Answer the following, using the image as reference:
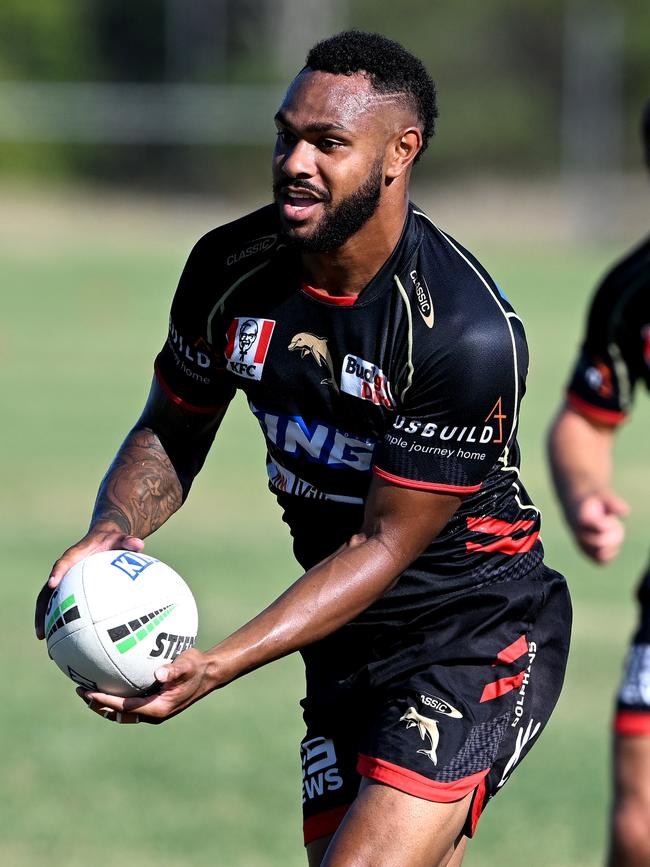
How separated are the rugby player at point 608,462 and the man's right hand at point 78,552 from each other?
142cm

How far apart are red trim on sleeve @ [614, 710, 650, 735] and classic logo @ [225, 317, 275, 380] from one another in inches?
56.1

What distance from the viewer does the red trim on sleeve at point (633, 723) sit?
4.45 meters

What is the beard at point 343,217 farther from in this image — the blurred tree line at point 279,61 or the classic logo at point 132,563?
the blurred tree line at point 279,61

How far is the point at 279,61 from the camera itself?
127 feet

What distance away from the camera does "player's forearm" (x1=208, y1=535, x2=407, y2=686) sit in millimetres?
4219

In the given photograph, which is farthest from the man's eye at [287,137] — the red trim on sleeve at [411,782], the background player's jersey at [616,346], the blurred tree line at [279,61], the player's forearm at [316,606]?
the blurred tree line at [279,61]

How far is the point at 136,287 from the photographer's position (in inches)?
1129

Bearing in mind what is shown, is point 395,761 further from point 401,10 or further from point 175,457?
point 401,10

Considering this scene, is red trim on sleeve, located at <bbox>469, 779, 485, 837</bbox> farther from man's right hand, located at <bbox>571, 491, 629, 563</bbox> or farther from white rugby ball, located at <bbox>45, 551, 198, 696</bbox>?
white rugby ball, located at <bbox>45, 551, 198, 696</bbox>

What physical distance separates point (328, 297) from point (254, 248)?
333 mm

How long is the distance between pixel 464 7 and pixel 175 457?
4014cm

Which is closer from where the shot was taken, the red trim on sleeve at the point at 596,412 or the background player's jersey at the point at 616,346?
the background player's jersey at the point at 616,346

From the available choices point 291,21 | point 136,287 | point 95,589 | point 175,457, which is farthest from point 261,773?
point 291,21

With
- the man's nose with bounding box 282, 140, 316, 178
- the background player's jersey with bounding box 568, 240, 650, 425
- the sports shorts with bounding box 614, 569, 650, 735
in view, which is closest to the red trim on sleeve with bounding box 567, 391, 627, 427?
the background player's jersey with bounding box 568, 240, 650, 425
